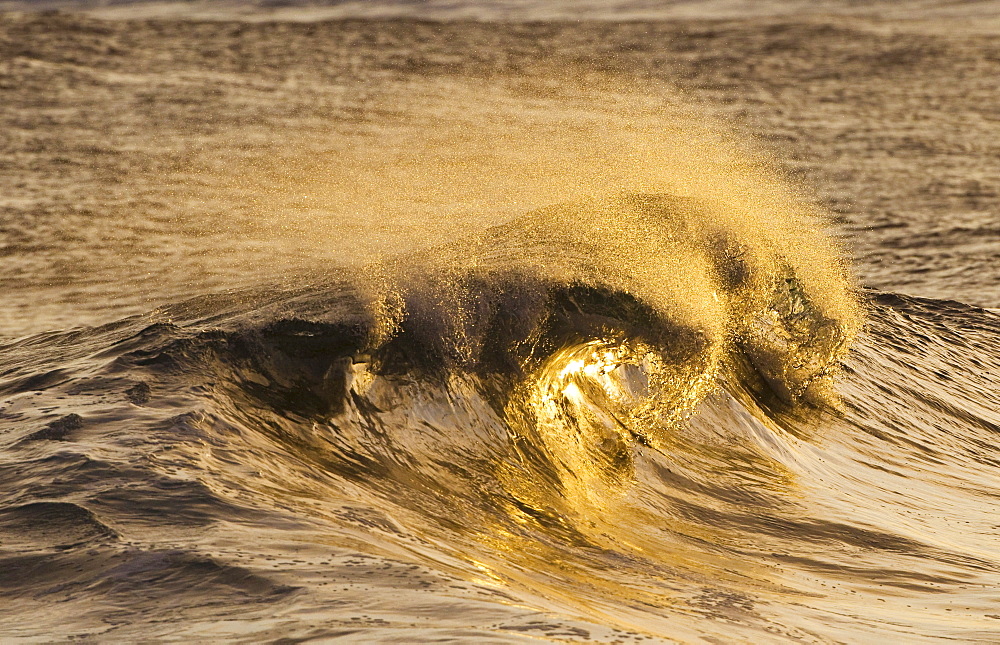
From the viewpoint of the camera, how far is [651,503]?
6.07 m

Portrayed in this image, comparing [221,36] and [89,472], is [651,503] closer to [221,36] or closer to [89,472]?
[89,472]

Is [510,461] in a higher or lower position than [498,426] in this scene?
lower

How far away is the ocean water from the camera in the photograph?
4.23 m

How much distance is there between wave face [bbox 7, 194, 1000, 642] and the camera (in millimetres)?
4176

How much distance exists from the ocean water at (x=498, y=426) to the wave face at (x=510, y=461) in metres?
0.02

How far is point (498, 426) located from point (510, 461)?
231 millimetres

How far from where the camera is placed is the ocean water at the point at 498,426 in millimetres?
4230

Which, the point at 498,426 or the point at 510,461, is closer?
the point at 510,461

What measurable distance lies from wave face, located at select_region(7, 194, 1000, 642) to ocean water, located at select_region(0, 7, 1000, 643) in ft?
0.05

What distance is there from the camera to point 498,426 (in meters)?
6.06

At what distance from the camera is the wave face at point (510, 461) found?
13.7 feet

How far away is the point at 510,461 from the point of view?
5891 millimetres

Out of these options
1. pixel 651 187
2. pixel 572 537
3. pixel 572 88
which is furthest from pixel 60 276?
pixel 572 88

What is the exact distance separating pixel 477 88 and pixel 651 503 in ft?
42.6
